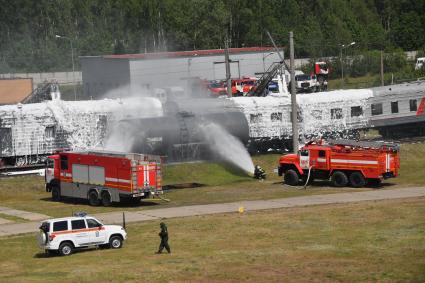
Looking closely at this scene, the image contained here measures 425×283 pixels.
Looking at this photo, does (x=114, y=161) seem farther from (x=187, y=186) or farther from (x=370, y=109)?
(x=370, y=109)

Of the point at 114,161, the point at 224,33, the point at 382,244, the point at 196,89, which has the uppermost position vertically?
the point at 224,33

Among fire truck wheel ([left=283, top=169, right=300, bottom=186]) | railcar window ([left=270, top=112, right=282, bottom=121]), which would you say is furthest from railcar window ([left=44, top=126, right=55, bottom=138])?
fire truck wheel ([left=283, top=169, right=300, bottom=186])

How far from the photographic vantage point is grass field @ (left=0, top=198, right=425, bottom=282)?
30.9 m

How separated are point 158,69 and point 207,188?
46228 millimetres

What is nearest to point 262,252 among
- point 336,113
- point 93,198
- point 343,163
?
point 93,198

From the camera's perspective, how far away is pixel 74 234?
3650 cm

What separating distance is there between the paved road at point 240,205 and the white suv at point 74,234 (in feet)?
20.4

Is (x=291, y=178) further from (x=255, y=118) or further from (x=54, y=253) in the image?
(x=54, y=253)

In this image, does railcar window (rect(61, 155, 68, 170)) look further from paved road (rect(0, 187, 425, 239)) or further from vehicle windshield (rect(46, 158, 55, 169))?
paved road (rect(0, 187, 425, 239))

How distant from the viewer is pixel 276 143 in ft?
227

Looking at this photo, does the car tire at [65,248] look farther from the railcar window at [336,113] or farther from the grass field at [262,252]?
the railcar window at [336,113]

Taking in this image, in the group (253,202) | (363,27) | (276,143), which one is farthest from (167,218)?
(363,27)

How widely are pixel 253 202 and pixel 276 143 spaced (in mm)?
21009

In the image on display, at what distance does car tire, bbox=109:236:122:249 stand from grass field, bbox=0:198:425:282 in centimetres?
44
